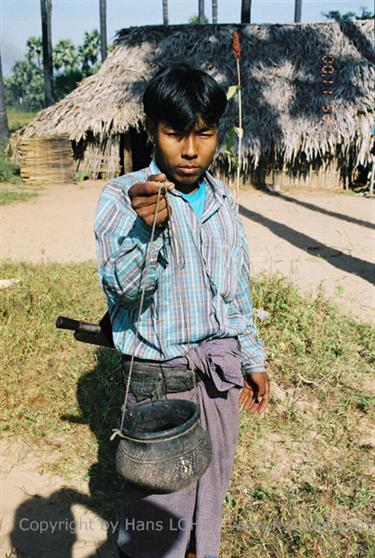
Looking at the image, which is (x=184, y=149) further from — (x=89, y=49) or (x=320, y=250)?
(x=89, y=49)

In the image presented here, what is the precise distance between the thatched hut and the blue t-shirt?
982cm

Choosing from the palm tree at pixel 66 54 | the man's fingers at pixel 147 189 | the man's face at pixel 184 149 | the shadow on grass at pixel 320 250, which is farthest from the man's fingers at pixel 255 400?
the palm tree at pixel 66 54

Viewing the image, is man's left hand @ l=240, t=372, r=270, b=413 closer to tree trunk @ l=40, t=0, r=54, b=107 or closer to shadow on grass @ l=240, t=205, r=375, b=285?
shadow on grass @ l=240, t=205, r=375, b=285

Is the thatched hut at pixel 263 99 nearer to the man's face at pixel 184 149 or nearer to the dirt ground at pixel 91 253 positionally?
the dirt ground at pixel 91 253

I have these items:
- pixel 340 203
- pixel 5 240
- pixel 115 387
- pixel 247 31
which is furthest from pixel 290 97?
pixel 115 387

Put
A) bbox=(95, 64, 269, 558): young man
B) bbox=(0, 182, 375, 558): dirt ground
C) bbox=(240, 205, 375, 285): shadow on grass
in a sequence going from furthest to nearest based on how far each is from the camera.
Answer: bbox=(240, 205, 375, 285): shadow on grass
bbox=(0, 182, 375, 558): dirt ground
bbox=(95, 64, 269, 558): young man

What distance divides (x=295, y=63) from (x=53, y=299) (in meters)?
9.94

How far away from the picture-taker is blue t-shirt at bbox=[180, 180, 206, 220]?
5.42 ft

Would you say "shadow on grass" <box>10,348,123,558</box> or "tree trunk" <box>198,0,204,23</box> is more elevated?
"tree trunk" <box>198,0,204,23</box>

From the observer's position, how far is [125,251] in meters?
1.37

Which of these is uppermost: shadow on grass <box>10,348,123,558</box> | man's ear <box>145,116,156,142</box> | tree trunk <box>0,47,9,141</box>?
tree trunk <box>0,47,9,141</box>

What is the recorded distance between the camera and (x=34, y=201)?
1005 centimetres

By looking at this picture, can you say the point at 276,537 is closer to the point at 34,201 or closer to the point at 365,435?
the point at 365,435

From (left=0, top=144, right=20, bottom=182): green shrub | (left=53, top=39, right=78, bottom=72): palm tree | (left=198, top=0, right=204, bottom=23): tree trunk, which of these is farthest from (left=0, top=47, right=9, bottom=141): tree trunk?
(left=53, top=39, right=78, bottom=72): palm tree
